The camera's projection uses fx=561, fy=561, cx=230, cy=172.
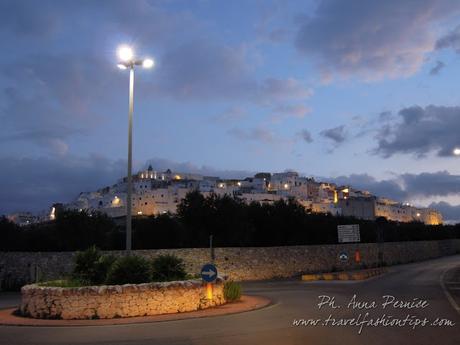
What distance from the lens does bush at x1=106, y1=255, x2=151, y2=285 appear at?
1902cm

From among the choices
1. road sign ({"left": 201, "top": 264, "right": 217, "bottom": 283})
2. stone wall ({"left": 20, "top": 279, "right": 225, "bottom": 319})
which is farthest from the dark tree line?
stone wall ({"left": 20, "top": 279, "right": 225, "bottom": 319})

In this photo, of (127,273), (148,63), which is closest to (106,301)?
(127,273)

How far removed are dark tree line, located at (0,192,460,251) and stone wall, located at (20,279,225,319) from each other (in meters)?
35.0

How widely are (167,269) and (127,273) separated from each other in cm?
175

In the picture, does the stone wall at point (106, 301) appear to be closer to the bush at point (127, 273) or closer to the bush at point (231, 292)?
the bush at point (127, 273)

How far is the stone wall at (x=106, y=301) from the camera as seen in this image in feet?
57.0

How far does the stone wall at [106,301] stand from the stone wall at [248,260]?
1378 cm

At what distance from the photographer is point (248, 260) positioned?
38.8 m

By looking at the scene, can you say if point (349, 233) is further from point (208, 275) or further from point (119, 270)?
point (119, 270)

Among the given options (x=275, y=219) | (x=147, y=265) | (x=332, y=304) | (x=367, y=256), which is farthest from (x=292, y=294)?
(x=275, y=219)

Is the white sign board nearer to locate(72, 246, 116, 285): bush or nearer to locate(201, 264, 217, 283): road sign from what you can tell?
locate(201, 264, 217, 283): road sign

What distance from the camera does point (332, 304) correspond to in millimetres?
19406

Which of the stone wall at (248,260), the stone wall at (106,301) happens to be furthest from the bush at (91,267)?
the stone wall at (248,260)

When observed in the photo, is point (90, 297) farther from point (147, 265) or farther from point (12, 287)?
point (12, 287)
